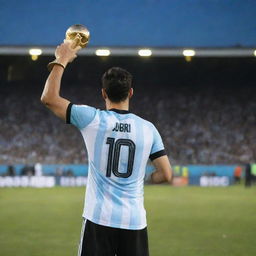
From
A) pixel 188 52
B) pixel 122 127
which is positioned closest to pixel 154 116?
pixel 188 52

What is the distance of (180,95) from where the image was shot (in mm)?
30156

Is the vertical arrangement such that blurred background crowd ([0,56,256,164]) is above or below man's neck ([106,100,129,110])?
above

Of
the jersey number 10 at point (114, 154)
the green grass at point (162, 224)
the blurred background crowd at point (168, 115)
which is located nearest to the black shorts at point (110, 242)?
the jersey number 10 at point (114, 154)

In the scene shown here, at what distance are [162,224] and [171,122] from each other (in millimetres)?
18768

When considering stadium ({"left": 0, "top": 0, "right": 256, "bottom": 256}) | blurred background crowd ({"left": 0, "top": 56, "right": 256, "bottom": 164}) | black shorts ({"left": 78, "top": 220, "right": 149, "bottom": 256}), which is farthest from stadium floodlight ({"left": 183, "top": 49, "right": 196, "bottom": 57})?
blurred background crowd ({"left": 0, "top": 56, "right": 256, "bottom": 164})

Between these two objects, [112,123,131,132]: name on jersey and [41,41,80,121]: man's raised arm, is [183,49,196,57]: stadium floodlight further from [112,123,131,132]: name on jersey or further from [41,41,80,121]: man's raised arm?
[41,41,80,121]: man's raised arm

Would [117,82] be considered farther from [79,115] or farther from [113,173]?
[113,173]

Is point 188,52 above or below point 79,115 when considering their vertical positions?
above

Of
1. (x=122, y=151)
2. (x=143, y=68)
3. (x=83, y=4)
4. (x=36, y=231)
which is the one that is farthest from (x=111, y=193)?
(x=143, y=68)

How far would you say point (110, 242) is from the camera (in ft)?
10.9

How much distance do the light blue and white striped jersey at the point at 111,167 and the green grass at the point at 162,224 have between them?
15.3 feet

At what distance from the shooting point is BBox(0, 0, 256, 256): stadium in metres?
10.5

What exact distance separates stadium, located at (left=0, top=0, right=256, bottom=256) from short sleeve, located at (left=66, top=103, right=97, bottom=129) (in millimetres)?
4880

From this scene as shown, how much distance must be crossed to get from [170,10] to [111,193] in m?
11.8
